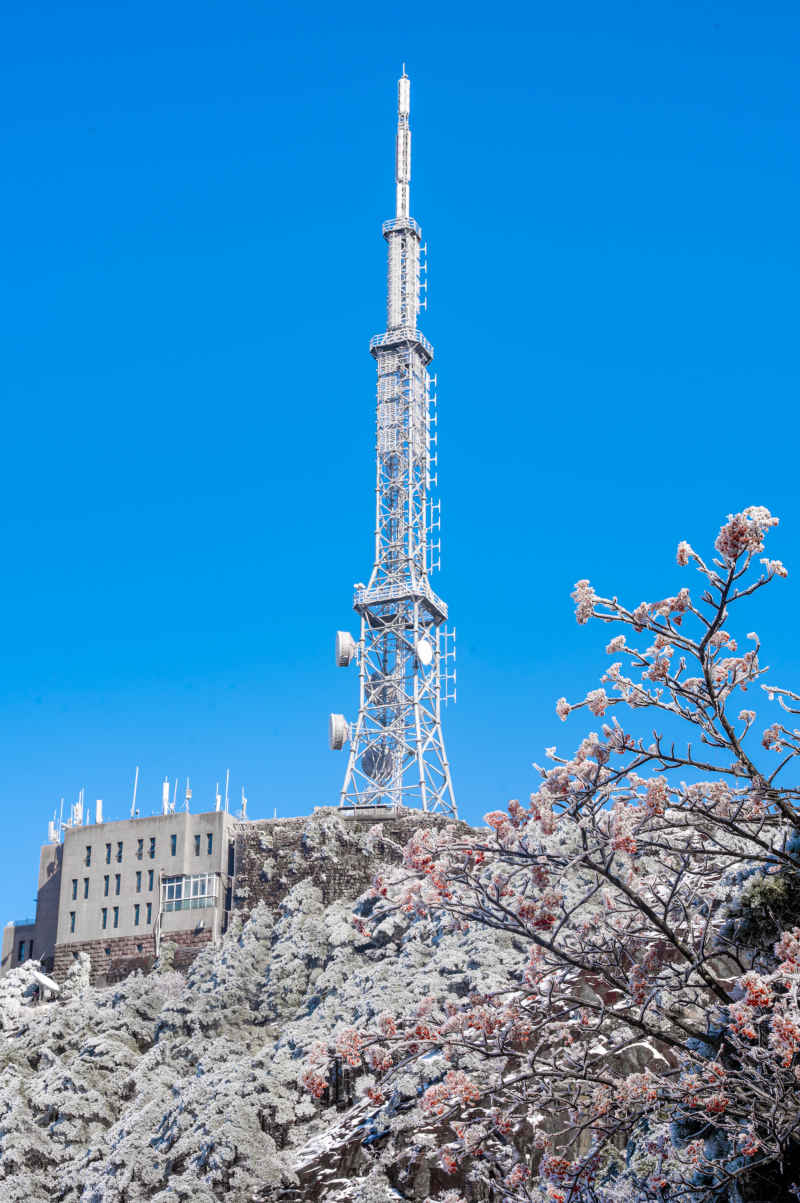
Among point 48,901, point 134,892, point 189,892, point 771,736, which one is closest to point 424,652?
point 189,892

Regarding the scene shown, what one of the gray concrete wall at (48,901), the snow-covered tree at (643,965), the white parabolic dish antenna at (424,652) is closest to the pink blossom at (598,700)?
the snow-covered tree at (643,965)

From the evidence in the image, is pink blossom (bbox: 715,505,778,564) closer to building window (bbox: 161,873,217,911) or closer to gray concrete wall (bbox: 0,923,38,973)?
building window (bbox: 161,873,217,911)

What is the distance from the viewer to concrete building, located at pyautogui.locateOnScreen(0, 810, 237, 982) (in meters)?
51.6

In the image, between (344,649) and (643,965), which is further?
(344,649)

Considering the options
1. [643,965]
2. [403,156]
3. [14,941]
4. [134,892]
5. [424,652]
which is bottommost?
[643,965]

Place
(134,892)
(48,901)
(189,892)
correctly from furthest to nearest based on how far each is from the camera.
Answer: (48,901), (134,892), (189,892)

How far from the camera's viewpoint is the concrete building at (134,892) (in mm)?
51594

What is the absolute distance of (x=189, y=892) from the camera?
171ft

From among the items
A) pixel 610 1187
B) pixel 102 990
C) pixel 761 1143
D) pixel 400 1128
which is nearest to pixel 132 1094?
pixel 102 990

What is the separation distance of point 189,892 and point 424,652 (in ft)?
50.1

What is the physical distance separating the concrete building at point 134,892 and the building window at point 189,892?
4 cm

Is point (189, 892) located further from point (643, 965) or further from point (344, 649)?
point (643, 965)

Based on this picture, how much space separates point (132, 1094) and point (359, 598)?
26.3 metres

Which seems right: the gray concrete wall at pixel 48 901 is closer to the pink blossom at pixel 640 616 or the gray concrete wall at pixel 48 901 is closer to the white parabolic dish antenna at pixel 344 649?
the white parabolic dish antenna at pixel 344 649
